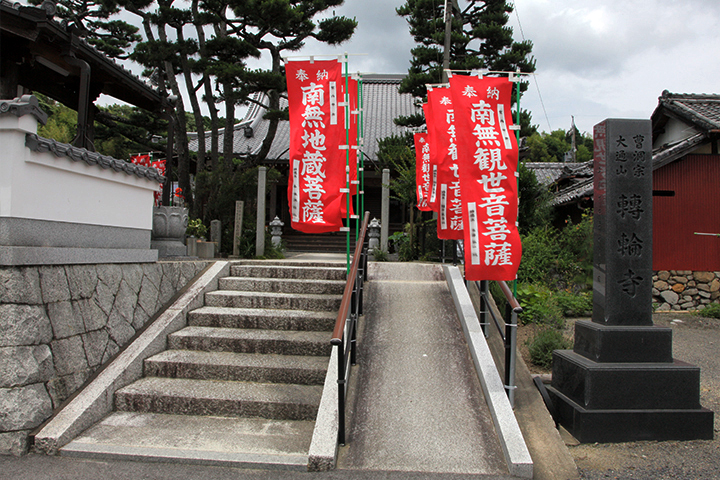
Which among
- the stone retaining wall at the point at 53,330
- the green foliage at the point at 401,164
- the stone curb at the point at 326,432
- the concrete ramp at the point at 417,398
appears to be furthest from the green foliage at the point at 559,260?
the stone retaining wall at the point at 53,330

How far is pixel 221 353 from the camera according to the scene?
16.0 ft

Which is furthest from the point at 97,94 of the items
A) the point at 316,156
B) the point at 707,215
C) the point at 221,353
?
the point at 707,215

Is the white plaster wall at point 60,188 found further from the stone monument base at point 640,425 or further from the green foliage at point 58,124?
the green foliage at point 58,124

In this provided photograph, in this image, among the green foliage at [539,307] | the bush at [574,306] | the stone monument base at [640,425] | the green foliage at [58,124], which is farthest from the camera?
the green foliage at [58,124]

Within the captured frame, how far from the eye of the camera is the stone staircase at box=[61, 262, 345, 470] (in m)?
3.55

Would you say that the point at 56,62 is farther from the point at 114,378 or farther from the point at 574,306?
the point at 574,306

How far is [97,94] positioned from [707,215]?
1309 cm

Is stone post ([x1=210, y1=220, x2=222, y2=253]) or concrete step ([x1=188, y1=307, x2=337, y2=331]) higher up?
stone post ([x1=210, y1=220, x2=222, y2=253])

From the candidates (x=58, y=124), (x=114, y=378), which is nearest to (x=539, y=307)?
(x=114, y=378)

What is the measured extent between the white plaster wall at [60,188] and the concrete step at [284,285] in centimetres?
139

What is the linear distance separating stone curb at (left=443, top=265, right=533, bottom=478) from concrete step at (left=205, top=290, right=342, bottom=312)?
1.65 metres

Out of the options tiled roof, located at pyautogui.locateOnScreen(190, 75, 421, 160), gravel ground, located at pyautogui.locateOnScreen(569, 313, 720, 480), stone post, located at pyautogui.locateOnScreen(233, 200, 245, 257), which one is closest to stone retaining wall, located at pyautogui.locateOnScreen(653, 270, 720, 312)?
gravel ground, located at pyautogui.locateOnScreen(569, 313, 720, 480)

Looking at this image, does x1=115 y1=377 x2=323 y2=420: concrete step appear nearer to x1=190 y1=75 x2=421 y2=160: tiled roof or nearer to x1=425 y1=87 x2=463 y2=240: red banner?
x1=425 y1=87 x2=463 y2=240: red banner

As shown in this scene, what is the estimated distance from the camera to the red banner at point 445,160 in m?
6.57
